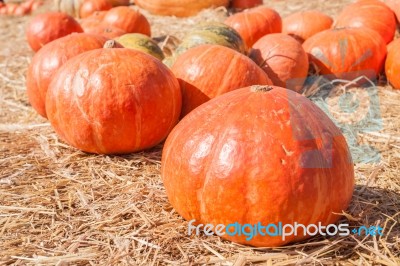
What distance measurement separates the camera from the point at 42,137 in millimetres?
3469

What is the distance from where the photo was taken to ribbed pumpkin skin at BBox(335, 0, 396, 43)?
5.02 metres

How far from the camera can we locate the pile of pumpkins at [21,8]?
1129cm

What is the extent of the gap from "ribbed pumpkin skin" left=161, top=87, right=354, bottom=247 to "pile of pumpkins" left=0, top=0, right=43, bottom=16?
10.5 metres

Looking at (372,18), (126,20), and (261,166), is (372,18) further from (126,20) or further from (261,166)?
(261,166)

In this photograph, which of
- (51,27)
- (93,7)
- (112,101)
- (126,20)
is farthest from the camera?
(93,7)

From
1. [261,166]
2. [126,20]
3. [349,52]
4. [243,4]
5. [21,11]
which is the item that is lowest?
[21,11]

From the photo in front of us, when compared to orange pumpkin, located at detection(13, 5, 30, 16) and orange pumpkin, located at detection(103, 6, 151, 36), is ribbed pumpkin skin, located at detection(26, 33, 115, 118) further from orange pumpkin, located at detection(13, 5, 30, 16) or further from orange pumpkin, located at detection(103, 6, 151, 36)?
orange pumpkin, located at detection(13, 5, 30, 16)

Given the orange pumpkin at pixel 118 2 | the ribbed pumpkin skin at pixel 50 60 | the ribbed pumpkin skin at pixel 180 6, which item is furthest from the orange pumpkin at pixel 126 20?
the ribbed pumpkin skin at pixel 50 60

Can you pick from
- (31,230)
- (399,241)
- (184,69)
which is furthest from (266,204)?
(184,69)

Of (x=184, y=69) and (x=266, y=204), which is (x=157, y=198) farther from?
(x=184, y=69)

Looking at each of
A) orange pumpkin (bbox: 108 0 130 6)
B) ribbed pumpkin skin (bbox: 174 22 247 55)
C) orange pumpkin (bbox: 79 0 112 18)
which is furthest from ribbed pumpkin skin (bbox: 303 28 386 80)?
orange pumpkin (bbox: 108 0 130 6)

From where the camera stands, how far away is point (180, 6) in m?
8.68

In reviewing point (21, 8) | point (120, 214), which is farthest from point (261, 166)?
point (21, 8)

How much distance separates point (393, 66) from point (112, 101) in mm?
2955
